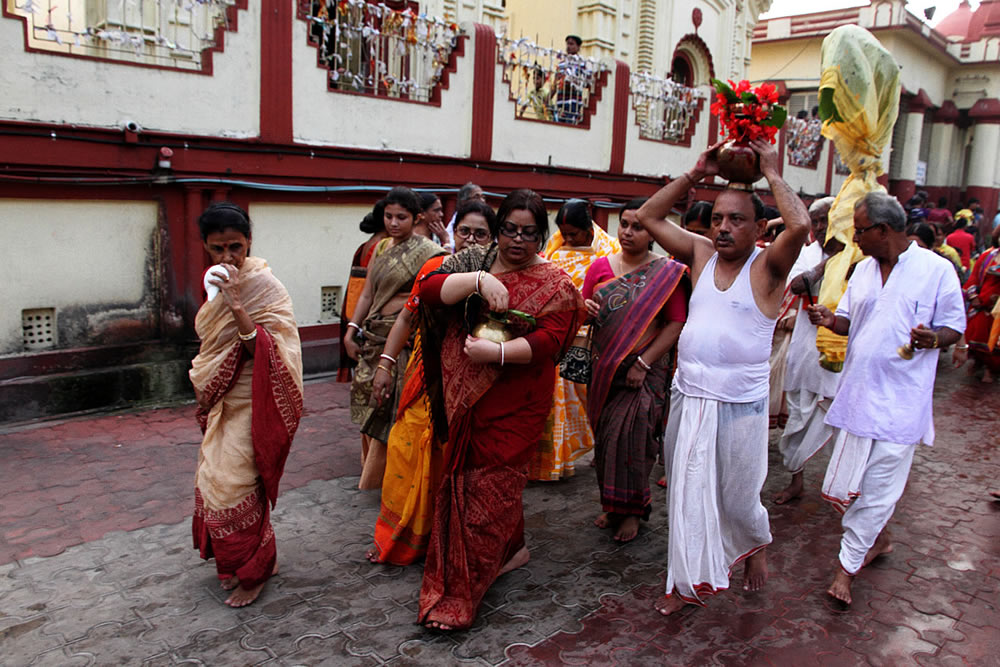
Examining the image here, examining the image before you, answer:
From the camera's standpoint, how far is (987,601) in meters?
3.87

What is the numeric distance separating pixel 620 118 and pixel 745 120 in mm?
8631

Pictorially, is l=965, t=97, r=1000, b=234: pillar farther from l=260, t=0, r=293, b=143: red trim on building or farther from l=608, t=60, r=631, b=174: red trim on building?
l=260, t=0, r=293, b=143: red trim on building

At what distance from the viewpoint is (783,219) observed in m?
3.23

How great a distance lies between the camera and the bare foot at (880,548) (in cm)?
421

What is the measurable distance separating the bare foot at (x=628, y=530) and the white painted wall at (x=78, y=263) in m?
4.88

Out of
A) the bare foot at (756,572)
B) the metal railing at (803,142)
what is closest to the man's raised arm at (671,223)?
the bare foot at (756,572)

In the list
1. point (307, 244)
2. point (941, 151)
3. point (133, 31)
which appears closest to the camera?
point (133, 31)

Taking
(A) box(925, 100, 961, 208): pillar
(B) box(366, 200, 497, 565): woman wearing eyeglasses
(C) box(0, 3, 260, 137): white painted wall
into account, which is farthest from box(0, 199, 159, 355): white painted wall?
(A) box(925, 100, 961, 208): pillar

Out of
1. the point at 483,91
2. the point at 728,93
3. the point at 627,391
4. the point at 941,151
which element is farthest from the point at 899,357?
the point at 941,151

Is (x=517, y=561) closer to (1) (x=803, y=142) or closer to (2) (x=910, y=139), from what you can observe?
(1) (x=803, y=142)

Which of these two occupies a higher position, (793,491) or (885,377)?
(885,377)

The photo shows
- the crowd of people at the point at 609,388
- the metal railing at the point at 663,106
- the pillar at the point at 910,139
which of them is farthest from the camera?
the pillar at the point at 910,139

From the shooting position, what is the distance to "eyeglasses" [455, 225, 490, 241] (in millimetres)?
4484

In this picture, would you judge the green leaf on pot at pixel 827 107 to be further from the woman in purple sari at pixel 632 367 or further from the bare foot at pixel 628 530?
the bare foot at pixel 628 530
